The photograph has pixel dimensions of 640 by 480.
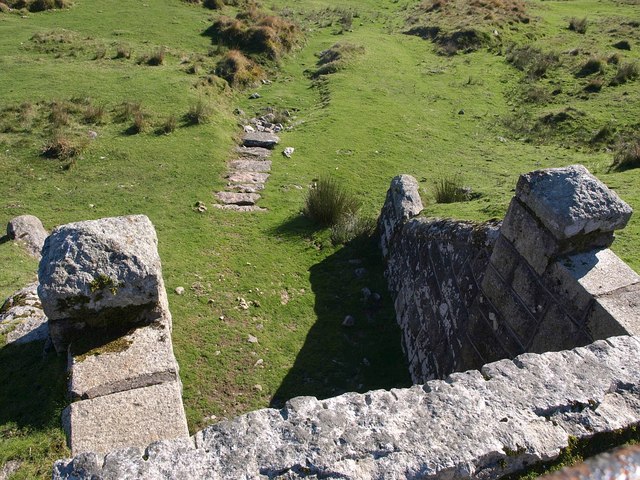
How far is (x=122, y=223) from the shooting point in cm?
534

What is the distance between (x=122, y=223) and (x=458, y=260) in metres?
3.71

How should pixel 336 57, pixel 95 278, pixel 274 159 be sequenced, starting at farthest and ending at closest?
1. pixel 336 57
2. pixel 274 159
3. pixel 95 278

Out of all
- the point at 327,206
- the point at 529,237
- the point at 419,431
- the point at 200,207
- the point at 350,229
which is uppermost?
the point at 529,237

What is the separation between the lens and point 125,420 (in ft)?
14.0

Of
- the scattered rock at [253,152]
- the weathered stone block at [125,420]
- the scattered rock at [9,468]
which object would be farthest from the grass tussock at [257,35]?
the scattered rock at [9,468]

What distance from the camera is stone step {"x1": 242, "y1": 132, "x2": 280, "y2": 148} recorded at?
46.2ft

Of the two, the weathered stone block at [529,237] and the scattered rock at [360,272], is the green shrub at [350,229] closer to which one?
the scattered rock at [360,272]

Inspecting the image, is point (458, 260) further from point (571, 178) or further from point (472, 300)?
point (571, 178)

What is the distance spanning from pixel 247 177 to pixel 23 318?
673 cm

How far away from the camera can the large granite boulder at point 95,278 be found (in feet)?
16.1

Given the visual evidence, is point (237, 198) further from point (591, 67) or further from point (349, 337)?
point (591, 67)

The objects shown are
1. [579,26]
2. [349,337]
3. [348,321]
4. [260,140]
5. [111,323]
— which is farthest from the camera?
[579,26]

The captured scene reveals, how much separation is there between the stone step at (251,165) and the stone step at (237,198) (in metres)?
1.37

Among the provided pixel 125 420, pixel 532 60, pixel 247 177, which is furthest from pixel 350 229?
pixel 532 60
